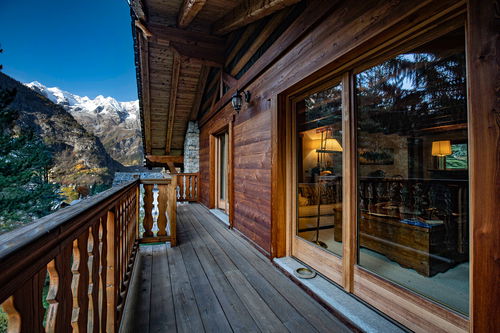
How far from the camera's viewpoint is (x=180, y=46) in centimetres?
427

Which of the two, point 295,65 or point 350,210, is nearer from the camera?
point 350,210

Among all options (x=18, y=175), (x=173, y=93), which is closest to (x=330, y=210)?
(x=173, y=93)

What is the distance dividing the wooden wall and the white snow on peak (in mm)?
44626

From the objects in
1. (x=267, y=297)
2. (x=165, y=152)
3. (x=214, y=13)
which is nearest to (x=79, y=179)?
(x=165, y=152)

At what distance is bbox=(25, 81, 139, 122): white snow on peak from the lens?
4228 centimetres

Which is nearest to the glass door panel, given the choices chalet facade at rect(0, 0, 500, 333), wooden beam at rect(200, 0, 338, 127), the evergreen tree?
chalet facade at rect(0, 0, 500, 333)

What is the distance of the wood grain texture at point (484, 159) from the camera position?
98cm

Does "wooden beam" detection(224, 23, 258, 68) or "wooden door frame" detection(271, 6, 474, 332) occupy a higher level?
"wooden beam" detection(224, 23, 258, 68)

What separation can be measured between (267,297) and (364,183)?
4.08 ft

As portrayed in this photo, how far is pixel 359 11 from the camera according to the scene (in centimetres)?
162

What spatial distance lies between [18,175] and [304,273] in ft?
34.2

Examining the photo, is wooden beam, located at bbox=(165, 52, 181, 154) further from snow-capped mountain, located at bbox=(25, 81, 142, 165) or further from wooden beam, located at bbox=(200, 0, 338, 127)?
snow-capped mountain, located at bbox=(25, 81, 142, 165)

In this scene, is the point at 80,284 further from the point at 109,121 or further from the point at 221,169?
the point at 109,121

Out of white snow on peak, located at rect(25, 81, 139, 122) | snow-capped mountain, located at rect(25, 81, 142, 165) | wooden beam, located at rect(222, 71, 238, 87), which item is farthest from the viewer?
white snow on peak, located at rect(25, 81, 139, 122)
